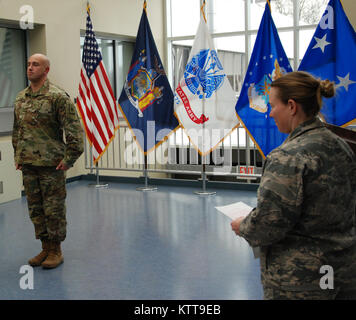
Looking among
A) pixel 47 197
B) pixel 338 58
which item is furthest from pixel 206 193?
pixel 47 197

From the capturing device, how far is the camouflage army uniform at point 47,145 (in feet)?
11.6

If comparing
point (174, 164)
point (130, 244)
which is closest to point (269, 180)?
point (130, 244)

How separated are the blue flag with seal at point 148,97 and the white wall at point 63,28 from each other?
4.06 ft

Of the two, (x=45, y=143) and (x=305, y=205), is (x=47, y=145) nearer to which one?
(x=45, y=143)

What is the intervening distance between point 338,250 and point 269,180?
33cm

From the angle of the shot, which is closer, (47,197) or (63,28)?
(47,197)

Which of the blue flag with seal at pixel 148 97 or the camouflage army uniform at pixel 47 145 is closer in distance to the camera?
the camouflage army uniform at pixel 47 145

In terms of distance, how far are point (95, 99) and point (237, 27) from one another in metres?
3.81

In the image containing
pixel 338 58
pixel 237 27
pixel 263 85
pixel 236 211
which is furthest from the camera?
pixel 237 27

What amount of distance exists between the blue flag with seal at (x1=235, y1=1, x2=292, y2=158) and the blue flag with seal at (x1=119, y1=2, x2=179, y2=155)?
43.0 inches

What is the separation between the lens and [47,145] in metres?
3.55

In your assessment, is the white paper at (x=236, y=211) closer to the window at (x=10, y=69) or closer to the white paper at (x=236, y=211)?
the white paper at (x=236, y=211)

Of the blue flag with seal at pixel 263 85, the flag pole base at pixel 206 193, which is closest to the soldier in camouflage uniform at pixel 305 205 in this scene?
the blue flag with seal at pixel 263 85

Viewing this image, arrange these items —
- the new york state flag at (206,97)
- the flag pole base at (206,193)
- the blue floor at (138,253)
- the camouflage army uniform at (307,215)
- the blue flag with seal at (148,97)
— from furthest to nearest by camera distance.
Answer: the blue flag with seal at (148,97)
the flag pole base at (206,193)
the new york state flag at (206,97)
the blue floor at (138,253)
the camouflage army uniform at (307,215)
